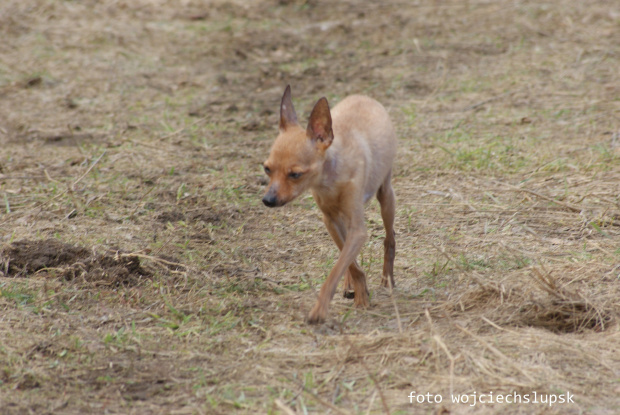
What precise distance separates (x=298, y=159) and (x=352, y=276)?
0.94 metres

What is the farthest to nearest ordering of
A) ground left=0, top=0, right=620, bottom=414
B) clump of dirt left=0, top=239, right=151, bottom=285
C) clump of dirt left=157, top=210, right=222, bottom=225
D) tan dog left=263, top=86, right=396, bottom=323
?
clump of dirt left=157, top=210, right=222, bottom=225 → clump of dirt left=0, top=239, right=151, bottom=285 → tan dog left=263, top=86, right=396, bottom=323 → ground left=0, top=0, right=620, bottom=414

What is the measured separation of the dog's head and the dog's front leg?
1.45ft

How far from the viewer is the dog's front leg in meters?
4.62

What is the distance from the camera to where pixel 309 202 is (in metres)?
6.86

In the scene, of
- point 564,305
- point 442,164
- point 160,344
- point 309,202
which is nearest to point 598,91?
point 442,164

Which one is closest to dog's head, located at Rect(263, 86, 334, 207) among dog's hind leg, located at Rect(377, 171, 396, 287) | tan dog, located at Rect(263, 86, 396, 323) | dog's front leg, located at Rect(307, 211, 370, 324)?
tan dog, located at Rect(263, 86, 396, 323)

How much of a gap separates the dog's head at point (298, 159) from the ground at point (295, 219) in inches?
32.7

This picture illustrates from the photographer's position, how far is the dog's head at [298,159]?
461cm

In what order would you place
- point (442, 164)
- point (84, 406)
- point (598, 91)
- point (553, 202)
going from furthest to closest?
point (598, 91) → point (442, 164) → point (553, 202) → point (84, 406)

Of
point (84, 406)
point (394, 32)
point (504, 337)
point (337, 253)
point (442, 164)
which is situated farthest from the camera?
point (394, 32)

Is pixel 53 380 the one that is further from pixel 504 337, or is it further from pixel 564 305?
pixel 564 305

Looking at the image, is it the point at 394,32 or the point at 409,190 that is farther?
the point at 394,32

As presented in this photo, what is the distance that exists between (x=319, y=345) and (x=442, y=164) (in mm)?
3528

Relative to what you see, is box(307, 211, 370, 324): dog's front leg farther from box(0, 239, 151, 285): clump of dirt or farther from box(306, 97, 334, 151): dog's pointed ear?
box(0, 239, 151, 285): clump of dirt
